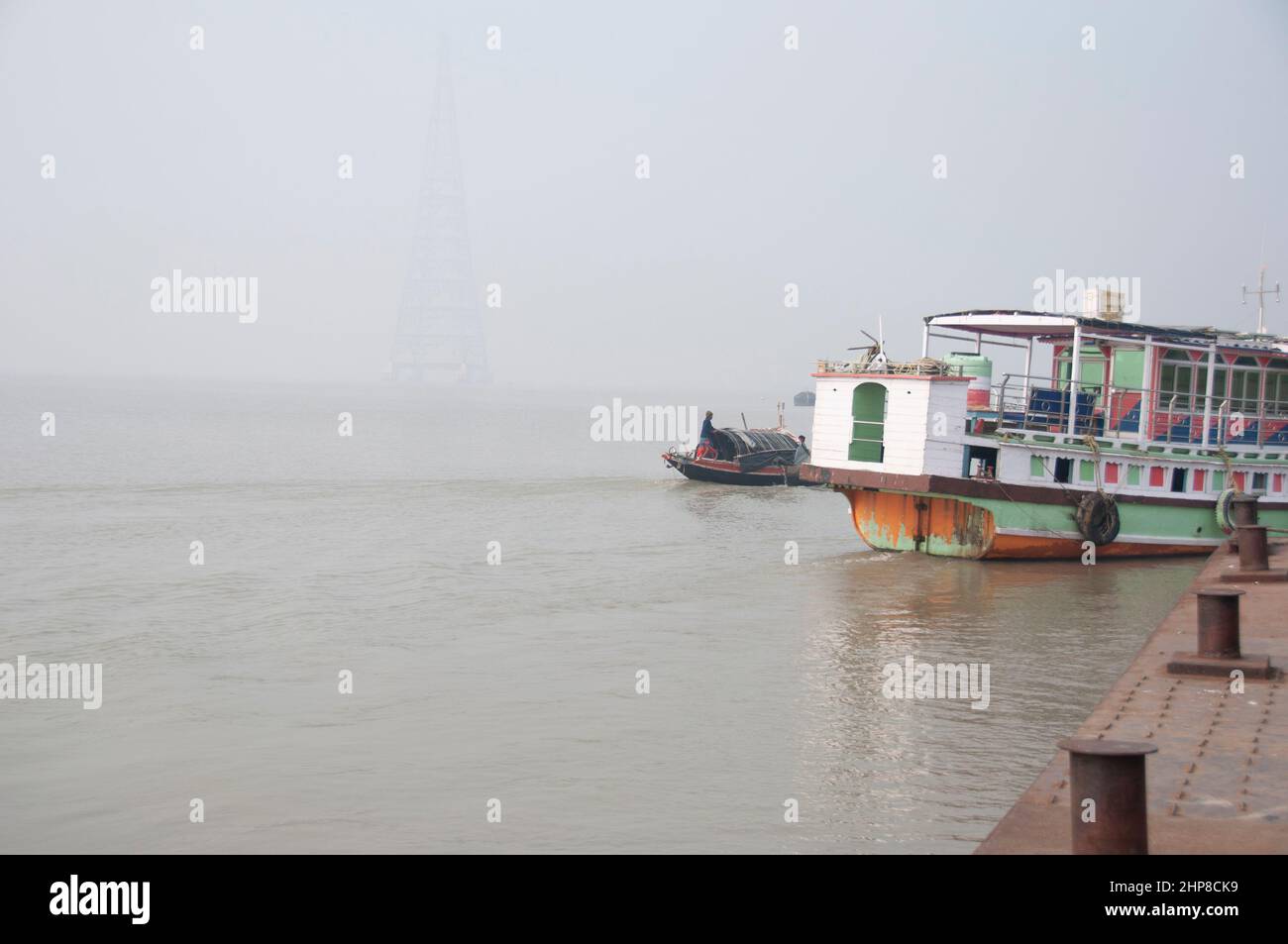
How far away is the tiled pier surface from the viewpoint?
692 cm

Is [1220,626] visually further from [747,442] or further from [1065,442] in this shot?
[747,442]

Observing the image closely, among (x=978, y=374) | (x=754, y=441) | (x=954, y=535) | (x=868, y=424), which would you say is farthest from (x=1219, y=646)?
(x=754, y=441)

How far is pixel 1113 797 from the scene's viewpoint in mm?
6305

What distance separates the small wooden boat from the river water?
8571 mm

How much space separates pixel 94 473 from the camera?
158 feet

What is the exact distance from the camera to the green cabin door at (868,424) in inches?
1016

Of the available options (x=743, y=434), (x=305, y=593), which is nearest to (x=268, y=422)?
(x=743, y=434)

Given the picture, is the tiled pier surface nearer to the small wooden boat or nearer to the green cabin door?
the green cabin door

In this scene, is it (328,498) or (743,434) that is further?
(743,434)

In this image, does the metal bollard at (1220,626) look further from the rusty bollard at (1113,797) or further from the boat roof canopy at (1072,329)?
the boat roof canopy at (1072,329)

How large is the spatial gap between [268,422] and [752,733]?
98.0 metres
